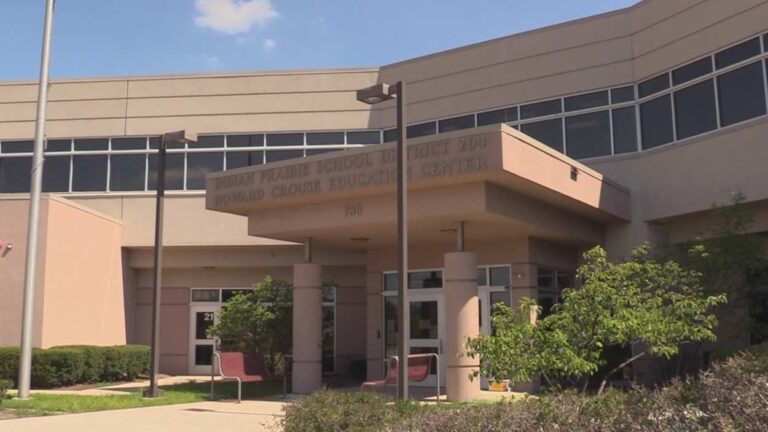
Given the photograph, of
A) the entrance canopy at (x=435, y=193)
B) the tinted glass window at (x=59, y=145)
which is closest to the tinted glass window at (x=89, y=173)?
the tinted glass window at (x=59, y=145)

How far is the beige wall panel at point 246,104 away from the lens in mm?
25953

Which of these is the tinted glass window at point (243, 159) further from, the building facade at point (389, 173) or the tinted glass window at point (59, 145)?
the tinted glass window at point (59, 145)

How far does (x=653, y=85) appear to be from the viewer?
2070 cm

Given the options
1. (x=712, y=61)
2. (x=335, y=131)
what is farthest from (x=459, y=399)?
(x=335, y=131)

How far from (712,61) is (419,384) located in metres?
10.7

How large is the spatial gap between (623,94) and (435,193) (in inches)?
332

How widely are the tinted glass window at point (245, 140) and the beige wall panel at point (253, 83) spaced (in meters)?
1.54

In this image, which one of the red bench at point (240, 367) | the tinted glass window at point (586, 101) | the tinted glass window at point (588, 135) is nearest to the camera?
the red bench at point (240, 367)

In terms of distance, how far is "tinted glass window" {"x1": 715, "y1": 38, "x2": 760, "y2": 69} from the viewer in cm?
1803

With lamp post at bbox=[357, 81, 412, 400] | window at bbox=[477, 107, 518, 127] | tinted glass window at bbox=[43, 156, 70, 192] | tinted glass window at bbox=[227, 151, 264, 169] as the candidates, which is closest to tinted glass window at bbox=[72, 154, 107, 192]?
tinted glass window at bbox=[43, 156, 70, 192]

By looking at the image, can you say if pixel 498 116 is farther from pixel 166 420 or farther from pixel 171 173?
pixel 166 420

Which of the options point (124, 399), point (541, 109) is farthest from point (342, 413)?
point (541, 109)

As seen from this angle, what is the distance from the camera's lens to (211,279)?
86.6 ft

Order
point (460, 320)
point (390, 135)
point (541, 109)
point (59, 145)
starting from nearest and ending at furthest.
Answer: point (460, 320) < point (541, 109) < point (390, 135) < point (59, 145)
